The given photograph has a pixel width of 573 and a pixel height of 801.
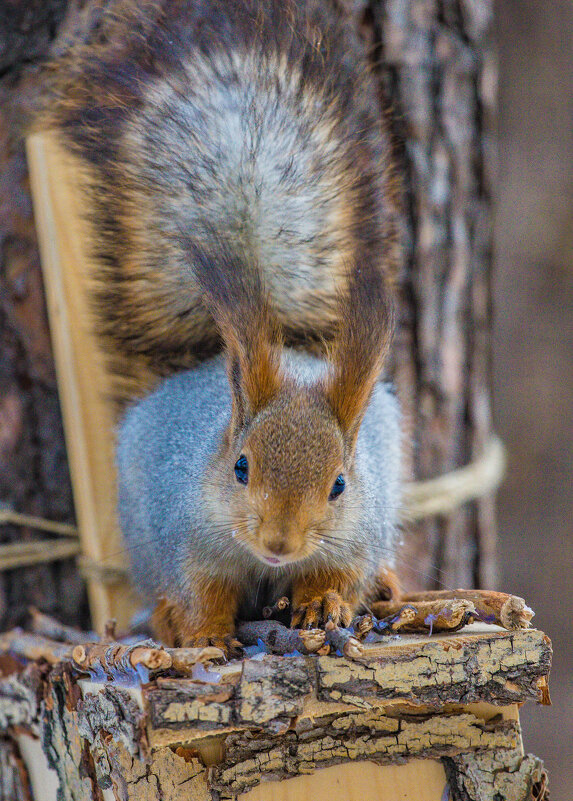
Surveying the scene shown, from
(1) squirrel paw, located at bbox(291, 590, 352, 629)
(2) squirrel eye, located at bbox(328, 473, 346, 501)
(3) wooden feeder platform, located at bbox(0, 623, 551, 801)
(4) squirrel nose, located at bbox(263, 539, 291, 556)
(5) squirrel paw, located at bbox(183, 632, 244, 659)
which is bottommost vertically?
(3) wooden feeder platform, located at bbox(0, 623, 551, 801)

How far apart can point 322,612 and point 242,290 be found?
393 millimetres

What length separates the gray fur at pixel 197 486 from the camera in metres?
1.16

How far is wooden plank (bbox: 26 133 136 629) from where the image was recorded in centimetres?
148

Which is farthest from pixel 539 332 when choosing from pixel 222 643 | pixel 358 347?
pixel 222 643

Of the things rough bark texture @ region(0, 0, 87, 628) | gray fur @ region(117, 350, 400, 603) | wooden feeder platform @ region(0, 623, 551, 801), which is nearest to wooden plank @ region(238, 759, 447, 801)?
wooden feeder platform @ region(0, 623, 551, 801)

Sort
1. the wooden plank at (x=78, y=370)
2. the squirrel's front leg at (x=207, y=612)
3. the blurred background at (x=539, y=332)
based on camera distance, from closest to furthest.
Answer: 1. the squirrel's front leg at (x=207, y=612)
2. the wooden plank at (x=78, y=370)
3. the blurred background at (x=539, y=332)

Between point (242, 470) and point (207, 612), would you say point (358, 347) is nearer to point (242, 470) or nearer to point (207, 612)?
point (242, 470)

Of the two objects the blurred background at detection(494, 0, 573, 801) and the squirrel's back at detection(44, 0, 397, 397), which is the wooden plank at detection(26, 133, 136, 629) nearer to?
the squirrel's back at detection(44, 0, 397, 397)

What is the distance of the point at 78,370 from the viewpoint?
1.51m

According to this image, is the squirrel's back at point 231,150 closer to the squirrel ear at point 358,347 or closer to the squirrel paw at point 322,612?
the squirrel ear at point 358,347

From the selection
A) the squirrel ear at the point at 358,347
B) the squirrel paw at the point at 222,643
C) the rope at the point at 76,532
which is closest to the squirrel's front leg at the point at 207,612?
the squirrel paw at the point at 222,643

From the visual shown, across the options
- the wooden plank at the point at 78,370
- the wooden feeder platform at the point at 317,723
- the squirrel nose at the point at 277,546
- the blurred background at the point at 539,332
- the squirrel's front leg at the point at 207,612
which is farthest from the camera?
the blurred background at the point at 539,332

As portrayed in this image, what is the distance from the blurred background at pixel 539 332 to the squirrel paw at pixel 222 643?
190 centimetres

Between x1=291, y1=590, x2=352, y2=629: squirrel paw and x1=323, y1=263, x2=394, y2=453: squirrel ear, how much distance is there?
187mm
